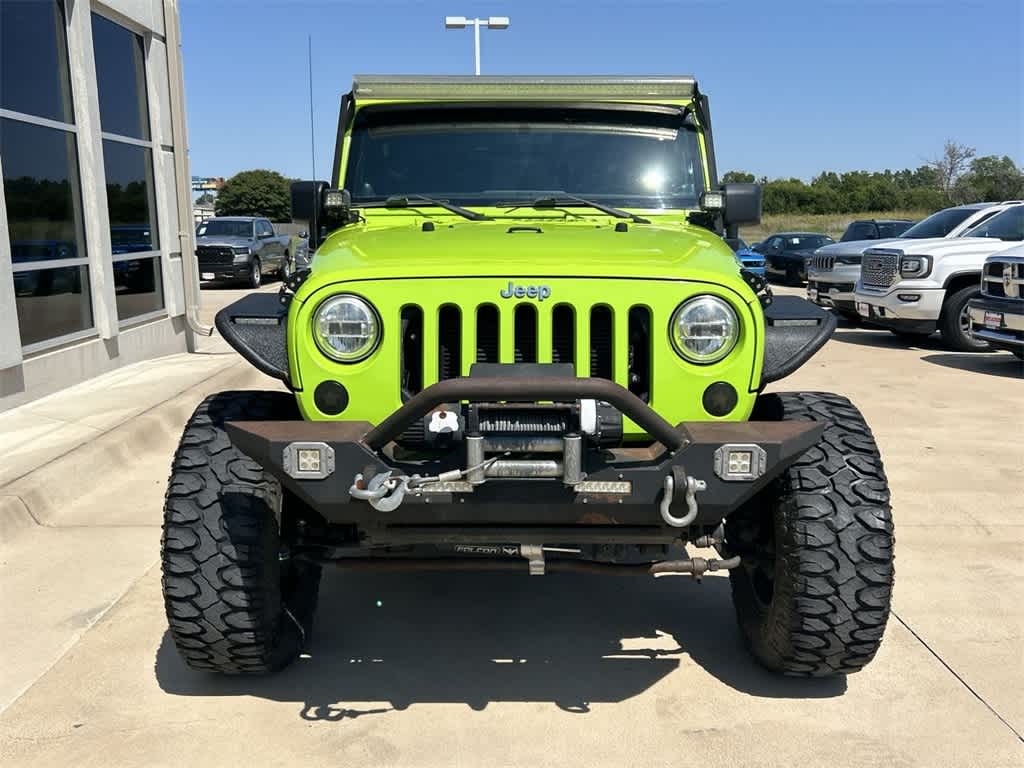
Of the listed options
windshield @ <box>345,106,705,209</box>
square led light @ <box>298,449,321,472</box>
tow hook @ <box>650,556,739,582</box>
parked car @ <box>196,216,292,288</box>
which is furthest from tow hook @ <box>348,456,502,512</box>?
parked car @ <box>196,216,292,288</box>

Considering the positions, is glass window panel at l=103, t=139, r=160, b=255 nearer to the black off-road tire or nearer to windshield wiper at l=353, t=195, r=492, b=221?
windshield wiper at l=353, t=195, r=492, b=221

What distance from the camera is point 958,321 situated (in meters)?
Answer: 11.8

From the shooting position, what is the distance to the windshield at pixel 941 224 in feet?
42.2

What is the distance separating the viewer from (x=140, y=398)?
307 inches

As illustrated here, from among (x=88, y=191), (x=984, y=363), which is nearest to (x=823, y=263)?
(x=984, y=363)

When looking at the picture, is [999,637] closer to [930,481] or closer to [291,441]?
[930,481]

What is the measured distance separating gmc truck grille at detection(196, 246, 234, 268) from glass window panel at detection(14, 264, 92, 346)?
1310cm

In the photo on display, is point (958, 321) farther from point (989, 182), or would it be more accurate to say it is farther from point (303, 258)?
point (989, 182)

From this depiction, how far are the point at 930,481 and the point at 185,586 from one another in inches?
181

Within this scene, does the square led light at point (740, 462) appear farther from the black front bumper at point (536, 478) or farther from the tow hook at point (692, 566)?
the tow hook at point (692, 566)

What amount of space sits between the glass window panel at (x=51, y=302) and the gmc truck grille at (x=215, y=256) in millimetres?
13104

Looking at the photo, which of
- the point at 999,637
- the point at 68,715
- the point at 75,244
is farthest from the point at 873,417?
the point at 75,244

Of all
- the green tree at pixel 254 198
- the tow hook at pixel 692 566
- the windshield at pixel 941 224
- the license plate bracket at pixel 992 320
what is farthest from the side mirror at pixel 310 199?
the green tree at pixel 254 198

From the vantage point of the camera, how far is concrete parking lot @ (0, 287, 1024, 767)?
2.94 meters
